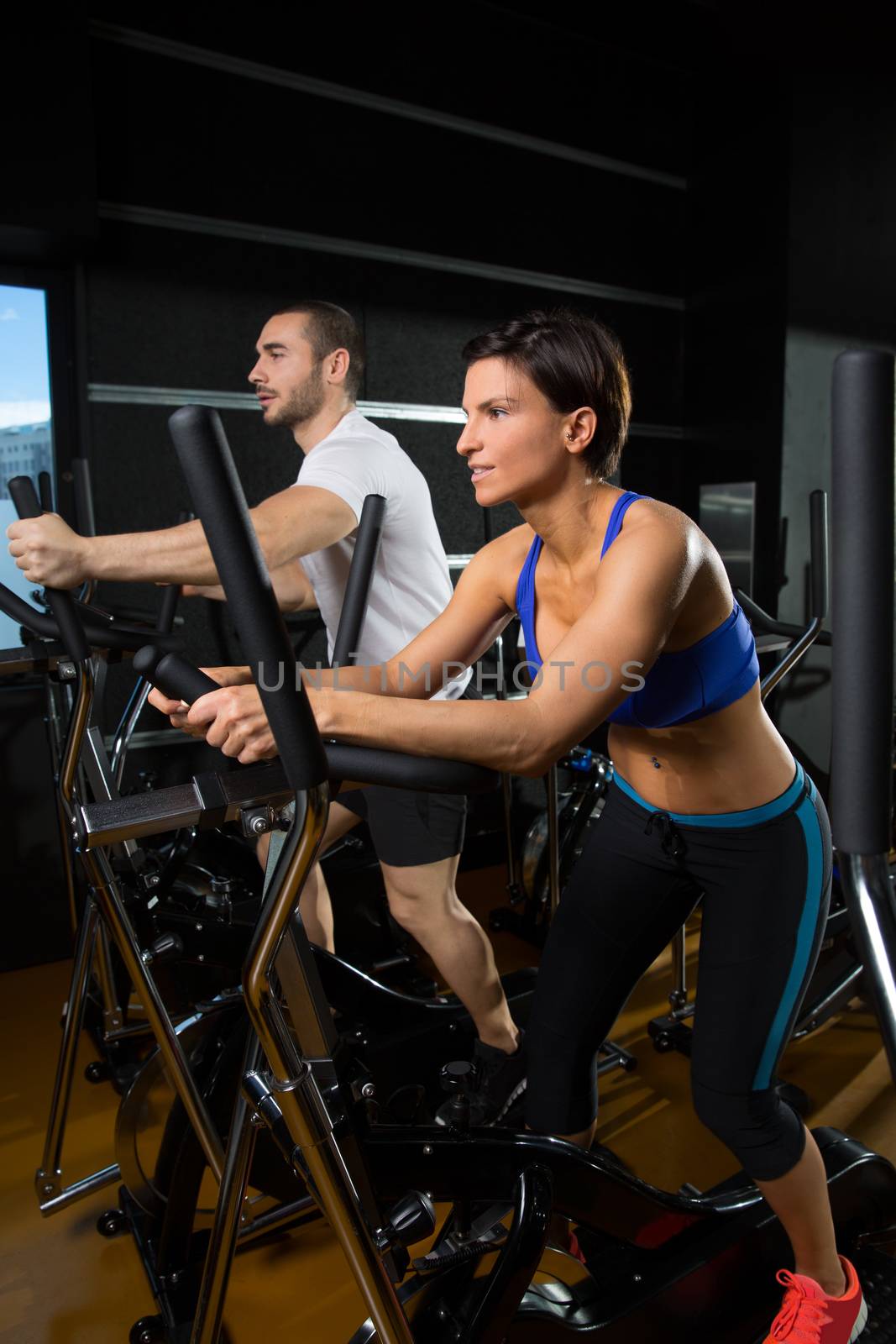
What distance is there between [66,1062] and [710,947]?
130 cm

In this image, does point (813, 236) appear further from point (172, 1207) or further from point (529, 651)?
point (172, 1207)

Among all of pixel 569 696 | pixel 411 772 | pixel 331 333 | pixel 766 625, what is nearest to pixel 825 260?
pixel 766 625

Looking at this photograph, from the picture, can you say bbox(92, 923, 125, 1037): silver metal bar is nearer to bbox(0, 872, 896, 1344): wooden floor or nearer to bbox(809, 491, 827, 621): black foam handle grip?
bbox(0, 872, 896, 1344): wooden floor

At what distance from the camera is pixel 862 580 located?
489 millimetres

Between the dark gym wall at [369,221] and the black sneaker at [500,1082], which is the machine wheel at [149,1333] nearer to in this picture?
the black sneaker at [500,1082]

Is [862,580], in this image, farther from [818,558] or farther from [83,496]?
[83,496]

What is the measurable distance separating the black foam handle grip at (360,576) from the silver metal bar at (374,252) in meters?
1.85

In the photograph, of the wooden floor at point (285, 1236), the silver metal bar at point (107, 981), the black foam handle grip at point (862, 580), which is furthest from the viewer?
the silver metal bar at point (107, 981)

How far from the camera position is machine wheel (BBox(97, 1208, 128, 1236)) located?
75.7 inches

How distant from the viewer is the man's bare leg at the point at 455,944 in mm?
2098

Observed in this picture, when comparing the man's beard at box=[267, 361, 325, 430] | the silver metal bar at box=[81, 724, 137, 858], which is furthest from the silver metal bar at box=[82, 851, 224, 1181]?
the man's beard at box=[267, 361, 325, 430]

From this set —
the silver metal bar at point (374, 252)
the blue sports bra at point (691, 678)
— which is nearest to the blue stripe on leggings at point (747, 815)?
the blue sports bra at point (691, 678)

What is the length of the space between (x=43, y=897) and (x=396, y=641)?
1.75m

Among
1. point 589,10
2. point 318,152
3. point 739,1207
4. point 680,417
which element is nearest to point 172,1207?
point 739,1207
